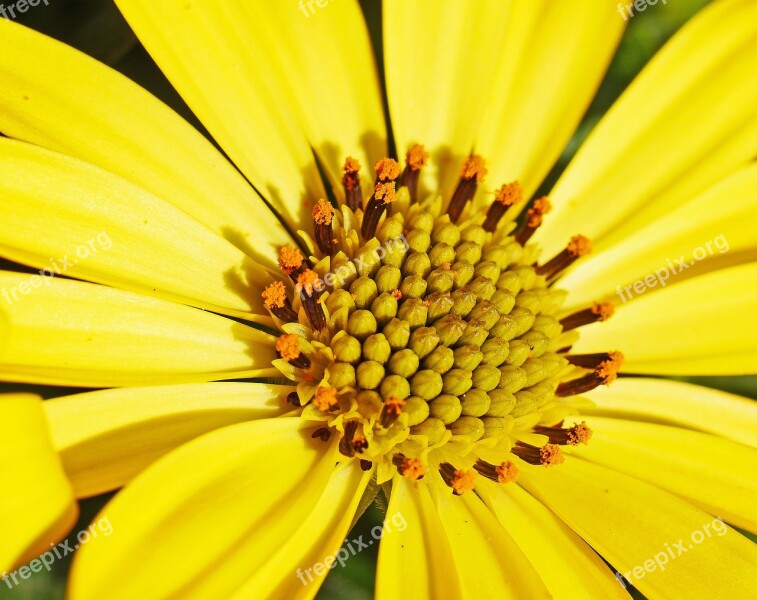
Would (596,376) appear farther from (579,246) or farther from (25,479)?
(25,479)

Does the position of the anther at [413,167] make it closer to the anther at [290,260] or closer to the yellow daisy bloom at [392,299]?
the yellow daisy bloom at [392,299]

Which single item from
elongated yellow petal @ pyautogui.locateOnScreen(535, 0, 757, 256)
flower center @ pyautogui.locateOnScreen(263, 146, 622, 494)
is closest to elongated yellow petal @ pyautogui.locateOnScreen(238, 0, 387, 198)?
flower center @ pyautogui.locateOnScreen(263, 146, 622, 494)

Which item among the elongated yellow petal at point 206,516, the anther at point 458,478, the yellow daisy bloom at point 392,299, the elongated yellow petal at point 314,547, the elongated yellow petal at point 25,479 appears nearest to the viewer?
the elongated yellow petal at point 25,479

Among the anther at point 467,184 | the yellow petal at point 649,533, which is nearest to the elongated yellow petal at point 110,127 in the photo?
the anther at point 467,184

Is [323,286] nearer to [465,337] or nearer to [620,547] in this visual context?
[465,337]

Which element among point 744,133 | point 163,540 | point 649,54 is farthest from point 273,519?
point 649,54

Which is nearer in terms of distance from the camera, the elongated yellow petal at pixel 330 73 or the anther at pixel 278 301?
the anther at pixel 278 301

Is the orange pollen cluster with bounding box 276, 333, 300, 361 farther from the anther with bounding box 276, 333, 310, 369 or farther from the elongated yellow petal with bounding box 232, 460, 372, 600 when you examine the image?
the elongated yellow petal with bounding box 232, 460, 372, 600
